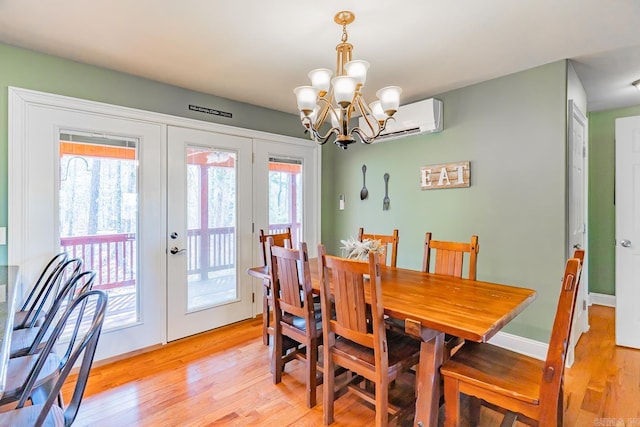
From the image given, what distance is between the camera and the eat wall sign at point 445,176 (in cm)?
308

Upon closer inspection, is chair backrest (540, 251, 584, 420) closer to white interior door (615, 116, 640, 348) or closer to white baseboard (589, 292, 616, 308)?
white interior door (615, 116, 640, 348)

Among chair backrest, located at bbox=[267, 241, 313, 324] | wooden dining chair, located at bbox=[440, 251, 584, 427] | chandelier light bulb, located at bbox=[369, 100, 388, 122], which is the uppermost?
chandelier light bulb, located at bbox=[369, 100, 388, 122]

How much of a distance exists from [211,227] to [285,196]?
0.99m

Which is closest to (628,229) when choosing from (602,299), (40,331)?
(602,299)

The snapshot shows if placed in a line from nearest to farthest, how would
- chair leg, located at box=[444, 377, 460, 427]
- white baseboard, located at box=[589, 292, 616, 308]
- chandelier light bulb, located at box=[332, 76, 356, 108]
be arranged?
chair leg, located at box=[444, 377, 460, 427] < chandelier light bulb, located at box=[332, 76, 356, 108] < white baseboard, located at box=[589, 292, 616, 308]

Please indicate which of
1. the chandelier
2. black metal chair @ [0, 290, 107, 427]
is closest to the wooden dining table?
the chandelier

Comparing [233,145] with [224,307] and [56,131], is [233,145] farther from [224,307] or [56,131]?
[224,307]

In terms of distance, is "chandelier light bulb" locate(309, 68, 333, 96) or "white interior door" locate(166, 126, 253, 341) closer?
"chandelier light bulb" locate(309, 68, 333, 96)

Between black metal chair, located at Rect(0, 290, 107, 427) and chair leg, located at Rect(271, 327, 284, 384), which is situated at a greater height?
black metal chair, located at Rect(0, 290, 107, 427)

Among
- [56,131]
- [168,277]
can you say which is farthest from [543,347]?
[56,131]

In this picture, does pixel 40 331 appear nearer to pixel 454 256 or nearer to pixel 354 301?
pixel 354 301

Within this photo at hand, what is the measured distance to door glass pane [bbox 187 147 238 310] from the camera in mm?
3172

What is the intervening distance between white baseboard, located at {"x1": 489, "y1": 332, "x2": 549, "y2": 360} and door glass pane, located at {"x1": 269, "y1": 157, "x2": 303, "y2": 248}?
7.80 feet

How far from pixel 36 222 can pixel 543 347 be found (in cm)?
403
